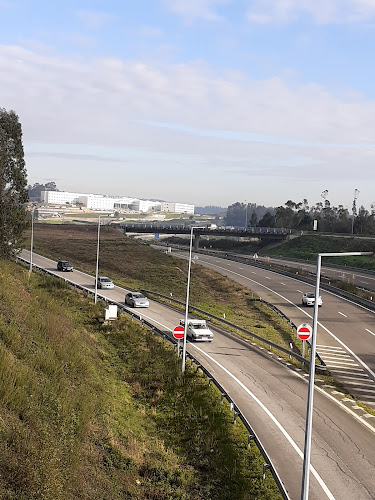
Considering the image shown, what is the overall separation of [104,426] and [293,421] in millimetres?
8008

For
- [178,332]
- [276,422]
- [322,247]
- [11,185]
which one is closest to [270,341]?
[178,332]

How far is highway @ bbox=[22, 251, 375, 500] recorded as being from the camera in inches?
653

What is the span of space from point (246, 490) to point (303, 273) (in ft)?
216

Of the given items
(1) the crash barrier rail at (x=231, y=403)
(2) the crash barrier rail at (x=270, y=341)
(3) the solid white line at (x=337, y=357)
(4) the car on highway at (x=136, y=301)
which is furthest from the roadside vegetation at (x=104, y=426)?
(4) the car on highway at (x=136, y=301)

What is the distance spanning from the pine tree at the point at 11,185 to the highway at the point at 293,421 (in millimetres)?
20380

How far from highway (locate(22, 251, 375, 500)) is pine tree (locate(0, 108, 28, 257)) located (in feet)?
66.9

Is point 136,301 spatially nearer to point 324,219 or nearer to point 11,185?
point 11,185

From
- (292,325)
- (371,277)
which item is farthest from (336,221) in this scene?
(292,325)

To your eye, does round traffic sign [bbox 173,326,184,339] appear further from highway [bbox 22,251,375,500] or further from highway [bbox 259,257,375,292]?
highway [bbox 259,257,375,292]

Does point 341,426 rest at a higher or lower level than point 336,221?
lower

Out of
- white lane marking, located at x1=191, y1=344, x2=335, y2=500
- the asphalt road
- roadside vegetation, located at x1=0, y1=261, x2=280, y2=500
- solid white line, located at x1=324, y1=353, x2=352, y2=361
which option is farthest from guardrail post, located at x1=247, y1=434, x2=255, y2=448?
solid white line, located at x1=324, y1=353, x2=352, y2=361

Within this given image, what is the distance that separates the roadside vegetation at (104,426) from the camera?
14.4 m

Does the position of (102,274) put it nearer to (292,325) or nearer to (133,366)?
(292,325)

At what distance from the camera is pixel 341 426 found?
69.4 feet
